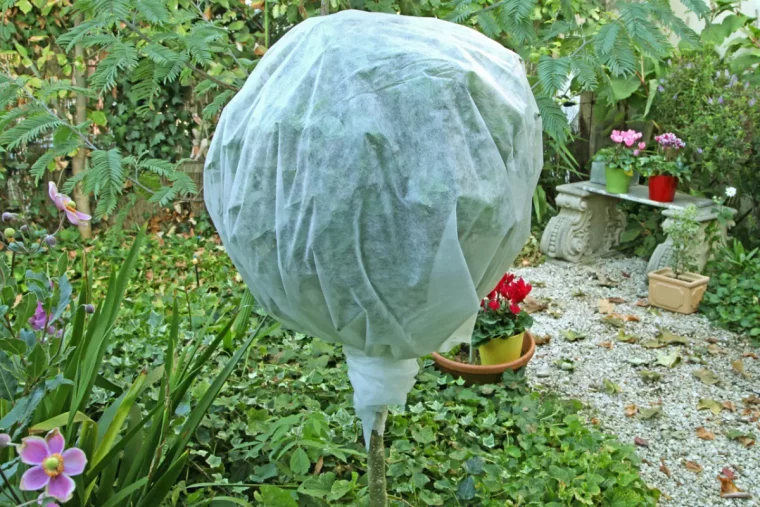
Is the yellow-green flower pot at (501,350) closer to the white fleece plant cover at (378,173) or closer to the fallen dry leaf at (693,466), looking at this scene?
the fallen dry leaf at (693,466)

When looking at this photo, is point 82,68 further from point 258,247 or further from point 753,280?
point 753,280

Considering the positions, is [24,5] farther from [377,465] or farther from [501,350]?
[377,465]

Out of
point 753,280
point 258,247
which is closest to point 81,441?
point 258,247

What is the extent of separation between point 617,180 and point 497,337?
7.31ft

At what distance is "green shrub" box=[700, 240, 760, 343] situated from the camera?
3691 millimetres

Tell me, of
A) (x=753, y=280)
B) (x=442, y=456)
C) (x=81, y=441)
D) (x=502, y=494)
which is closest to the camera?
(x=81, y=441)

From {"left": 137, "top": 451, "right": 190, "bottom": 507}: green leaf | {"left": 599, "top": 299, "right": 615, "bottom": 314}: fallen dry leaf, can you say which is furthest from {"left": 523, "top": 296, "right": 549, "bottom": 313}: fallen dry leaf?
{"left": 137, "top": 451, "right": 190, "bottom": 507}: green leaf

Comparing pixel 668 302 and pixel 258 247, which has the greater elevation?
pixel 258 247

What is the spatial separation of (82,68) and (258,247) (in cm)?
405

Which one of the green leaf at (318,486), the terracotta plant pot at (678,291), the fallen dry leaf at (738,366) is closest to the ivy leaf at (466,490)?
the green leaf at (318,486)

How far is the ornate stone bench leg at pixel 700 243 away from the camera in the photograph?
13.7 feet

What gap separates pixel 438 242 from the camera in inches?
43.5

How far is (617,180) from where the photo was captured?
4.56m

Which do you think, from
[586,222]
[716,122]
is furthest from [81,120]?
[716,122]
